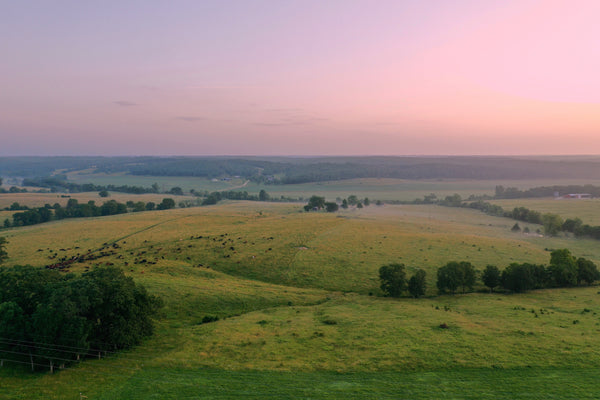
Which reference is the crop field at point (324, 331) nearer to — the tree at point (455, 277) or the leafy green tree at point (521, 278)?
the tree at point (455, 277)

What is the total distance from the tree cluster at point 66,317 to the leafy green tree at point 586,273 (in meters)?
70.0

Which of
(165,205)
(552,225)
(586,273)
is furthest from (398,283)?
(165,205)

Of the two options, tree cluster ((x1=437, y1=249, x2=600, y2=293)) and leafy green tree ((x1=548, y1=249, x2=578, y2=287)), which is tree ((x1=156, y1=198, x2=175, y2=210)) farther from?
leafy green tree ((x1=548, y1=249, x2=578, y2=287))

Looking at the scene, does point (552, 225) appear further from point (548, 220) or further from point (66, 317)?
point (66, 317)

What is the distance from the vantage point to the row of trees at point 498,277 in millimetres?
52281

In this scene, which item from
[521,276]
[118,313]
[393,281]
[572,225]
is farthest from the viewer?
[572,225]

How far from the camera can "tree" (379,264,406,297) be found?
51.7 meters

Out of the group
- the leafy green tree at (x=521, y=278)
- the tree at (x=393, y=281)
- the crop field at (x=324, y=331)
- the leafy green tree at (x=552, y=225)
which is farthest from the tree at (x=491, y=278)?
the leafy green tree at (x=552, y=225)

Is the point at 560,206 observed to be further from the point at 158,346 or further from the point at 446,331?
the point at 158,346

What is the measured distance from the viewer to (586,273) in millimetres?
56406

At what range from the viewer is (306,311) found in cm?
4478

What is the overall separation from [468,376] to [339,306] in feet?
69.4

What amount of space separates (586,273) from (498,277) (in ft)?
55.8

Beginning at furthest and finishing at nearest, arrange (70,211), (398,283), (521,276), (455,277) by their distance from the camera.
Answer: (70,211) → (521,276) → (455,277) → (398,283)
